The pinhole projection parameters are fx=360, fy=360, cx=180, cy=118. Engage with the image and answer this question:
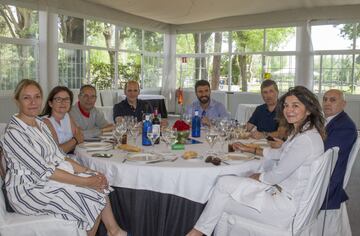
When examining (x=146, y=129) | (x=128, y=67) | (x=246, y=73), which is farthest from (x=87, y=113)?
(x=246, y=73)

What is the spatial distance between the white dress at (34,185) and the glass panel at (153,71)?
1039 centimetres

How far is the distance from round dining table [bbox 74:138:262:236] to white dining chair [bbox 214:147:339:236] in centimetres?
19

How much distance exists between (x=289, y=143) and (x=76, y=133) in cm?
177

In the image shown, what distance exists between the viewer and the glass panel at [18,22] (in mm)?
7953

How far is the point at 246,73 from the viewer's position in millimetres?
12016

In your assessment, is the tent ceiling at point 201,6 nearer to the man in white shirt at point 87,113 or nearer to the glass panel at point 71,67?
the glass panel at point 71,67

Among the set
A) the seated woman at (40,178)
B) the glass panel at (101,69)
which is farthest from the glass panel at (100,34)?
the seated woman at (40,178)

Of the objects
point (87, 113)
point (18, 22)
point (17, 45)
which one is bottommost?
point (87, 113)

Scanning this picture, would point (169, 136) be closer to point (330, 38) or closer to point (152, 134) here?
point (152, 134)

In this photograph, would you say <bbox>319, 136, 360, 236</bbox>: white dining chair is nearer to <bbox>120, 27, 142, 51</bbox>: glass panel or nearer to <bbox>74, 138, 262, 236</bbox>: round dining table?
<bbox>74, 138, 262, 236</bbox>: round dining table

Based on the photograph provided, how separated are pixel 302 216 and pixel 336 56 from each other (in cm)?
951

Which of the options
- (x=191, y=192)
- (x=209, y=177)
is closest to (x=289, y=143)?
(x=209, y=177)

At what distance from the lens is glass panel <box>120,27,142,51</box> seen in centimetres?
1148

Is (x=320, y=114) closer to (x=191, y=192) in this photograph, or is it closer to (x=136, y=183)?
(x=191, y=192)
